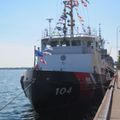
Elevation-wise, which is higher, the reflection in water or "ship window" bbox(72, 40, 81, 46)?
"ship window" bbox(72, 40, 81, 46)

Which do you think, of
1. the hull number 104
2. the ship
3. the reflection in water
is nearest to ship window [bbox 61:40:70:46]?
the ship

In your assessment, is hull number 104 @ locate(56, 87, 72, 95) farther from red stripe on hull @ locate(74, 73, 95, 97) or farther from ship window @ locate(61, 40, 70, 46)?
ship window @ locate(61, 40, 70, 46)

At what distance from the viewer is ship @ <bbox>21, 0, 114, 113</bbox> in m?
19.5

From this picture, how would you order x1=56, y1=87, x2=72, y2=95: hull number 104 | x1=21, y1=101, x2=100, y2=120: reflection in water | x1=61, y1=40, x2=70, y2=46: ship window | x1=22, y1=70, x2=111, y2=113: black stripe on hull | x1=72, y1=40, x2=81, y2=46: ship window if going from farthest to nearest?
x1=61, y1=40, x2=70, y2=46: ship window, x1=72, y1=40, x2=81, y2=46: ship window, x1=21, y1=101, x2=100, y2=120: reflection in water, x1=56, y1=87, x2=72, y2=95: hull number 104, x1=22, y1=70, x2=111, y2=113: black stripe on hull

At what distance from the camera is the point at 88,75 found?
21.7 meters

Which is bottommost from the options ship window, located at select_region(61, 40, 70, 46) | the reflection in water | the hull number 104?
the reflection in water

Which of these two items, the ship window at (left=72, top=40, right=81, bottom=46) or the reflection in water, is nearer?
the reflection in water

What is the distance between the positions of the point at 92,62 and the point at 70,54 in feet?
4.79

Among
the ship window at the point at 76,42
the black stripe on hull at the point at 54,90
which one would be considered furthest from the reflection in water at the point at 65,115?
the ship window at the point at 76,42

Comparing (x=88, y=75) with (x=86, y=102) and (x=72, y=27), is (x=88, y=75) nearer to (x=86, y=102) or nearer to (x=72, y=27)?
(x=86, y=102)

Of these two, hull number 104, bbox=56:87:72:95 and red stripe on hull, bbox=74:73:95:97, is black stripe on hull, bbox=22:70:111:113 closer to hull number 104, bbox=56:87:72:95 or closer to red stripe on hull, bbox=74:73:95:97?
hull number 104, bbox=56:87:72:95

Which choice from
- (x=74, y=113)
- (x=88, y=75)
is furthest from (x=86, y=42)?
(x=74, y=113)

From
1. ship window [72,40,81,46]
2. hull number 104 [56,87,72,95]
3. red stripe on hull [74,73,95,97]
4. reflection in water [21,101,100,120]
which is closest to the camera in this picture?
hull number 104 [56,87,72,95]

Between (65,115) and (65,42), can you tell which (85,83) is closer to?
(65,115)
